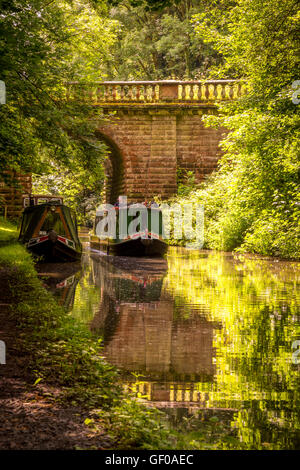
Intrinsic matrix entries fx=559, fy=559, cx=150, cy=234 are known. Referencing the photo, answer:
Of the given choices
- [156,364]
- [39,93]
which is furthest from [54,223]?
[156,364]

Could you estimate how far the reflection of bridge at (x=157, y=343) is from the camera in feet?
16.4

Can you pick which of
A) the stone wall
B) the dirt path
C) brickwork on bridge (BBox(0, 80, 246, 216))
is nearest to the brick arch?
brickwork on bridge (BBox(0, 80, 246, 216))

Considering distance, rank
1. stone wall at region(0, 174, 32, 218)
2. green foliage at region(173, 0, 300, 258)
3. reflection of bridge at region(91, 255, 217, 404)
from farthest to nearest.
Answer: stone wall at region(0, 174, 32, 218) → green foliage at region(173, 0, 300, 258) → reflection of bridge at region(91, 255, 217, 404)

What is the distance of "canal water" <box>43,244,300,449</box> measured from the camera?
4215mm

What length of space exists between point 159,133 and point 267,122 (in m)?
12.0

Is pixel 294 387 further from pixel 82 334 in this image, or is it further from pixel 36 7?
pixel 36 7

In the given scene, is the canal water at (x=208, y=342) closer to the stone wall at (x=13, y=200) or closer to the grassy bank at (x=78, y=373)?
the grassy bank at (x=78, y=373)

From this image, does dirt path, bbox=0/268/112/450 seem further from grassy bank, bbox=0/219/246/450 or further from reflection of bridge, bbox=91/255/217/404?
reflection of bridge, bbox=91/255/217/404

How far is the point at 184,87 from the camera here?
26.3 metres

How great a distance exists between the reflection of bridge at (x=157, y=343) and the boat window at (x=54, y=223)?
6.05 metres

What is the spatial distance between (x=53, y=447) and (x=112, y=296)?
7.28 meters

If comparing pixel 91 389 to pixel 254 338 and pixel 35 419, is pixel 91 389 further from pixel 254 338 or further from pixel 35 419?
pixel 254 338

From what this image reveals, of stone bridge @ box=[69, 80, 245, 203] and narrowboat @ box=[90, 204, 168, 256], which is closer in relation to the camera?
narrowboat @ box=[90, 204, 168, 256]

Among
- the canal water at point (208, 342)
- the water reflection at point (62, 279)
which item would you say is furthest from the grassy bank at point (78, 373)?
the water reflection at point (62, 279)
